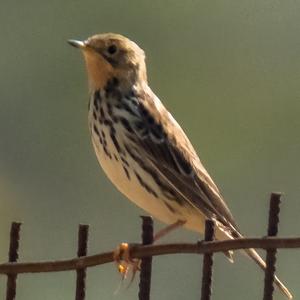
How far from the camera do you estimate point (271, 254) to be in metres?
7.10

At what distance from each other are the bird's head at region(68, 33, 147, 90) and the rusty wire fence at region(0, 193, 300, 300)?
2.73 meters

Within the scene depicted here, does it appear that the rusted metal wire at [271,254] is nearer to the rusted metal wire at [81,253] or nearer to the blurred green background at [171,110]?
the rusted metal wire at [81,253]

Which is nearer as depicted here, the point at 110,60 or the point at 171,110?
the point at 110,60

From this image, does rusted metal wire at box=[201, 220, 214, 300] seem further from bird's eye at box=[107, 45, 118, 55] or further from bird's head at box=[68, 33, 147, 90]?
bird's eye at box=[107, 45, 118, 55]

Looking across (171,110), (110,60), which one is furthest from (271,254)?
(171,110)

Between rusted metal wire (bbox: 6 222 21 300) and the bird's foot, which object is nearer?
rusted metal wire (bbox: 6 222 21 300)

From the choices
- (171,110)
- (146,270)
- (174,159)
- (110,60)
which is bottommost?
(146,270)

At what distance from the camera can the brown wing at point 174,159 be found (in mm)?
10124

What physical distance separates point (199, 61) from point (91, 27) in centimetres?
259

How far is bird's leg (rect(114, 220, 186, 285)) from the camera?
8.09 metres

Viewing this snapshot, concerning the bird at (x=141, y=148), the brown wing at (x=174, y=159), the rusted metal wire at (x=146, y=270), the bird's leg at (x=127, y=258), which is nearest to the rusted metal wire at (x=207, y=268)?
the rusted metal wire at (x=146, y=270)

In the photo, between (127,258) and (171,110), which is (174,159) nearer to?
(127,258)

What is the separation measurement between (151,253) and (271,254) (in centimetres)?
51

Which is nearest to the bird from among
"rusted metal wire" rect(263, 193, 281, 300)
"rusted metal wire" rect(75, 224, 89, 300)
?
"rusted metal wire" rect(75, 224, 89, 300)
